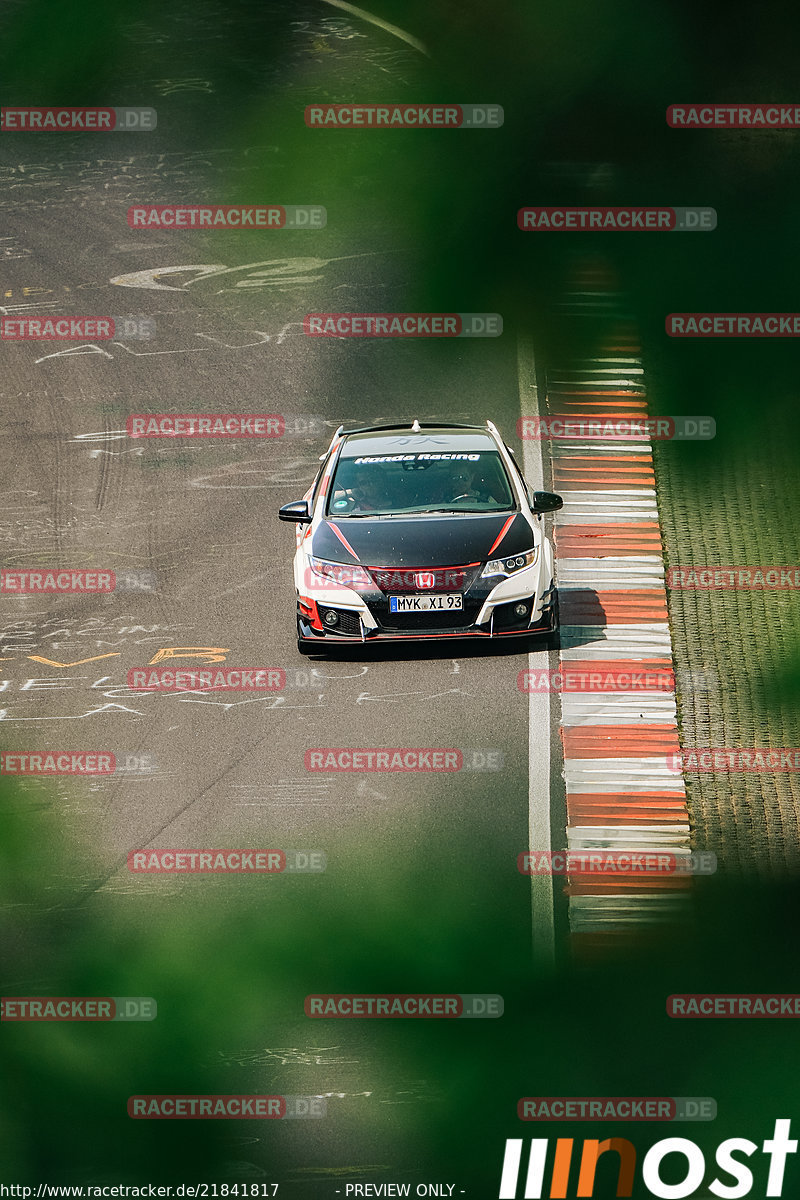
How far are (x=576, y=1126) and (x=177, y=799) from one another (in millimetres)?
5736

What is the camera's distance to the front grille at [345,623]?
374 inches

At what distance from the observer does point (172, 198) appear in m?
3.36

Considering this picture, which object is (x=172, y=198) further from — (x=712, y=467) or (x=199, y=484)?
(x=199, y=484)

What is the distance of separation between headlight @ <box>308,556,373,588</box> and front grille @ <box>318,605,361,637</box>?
210 mm

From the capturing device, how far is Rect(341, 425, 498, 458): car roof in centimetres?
1049
